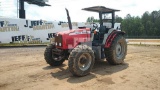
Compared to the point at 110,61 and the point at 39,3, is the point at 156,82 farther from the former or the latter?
the point at 39,3

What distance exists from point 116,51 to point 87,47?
230 centimetres

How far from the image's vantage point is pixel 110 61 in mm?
9266

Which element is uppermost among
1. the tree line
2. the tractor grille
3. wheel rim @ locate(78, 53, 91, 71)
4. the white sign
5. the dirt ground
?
the tree line

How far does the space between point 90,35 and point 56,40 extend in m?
1.41

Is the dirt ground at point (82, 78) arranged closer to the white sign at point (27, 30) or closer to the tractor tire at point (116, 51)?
the tractor tire at point (116, 51)

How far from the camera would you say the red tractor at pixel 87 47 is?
7.41 m

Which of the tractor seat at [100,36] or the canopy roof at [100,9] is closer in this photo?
the canopy roof at [100,9]

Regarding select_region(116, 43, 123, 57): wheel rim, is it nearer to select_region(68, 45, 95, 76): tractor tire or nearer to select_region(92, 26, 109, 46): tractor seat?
select_region(92, 26, 109, 46): tractor seat

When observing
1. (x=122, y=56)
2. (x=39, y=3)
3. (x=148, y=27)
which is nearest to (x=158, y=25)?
(x=148, y=27)

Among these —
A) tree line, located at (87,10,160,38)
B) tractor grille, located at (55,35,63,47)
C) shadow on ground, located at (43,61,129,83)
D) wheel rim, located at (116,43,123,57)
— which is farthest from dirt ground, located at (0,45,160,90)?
tree line, located at (87,10,160,38)

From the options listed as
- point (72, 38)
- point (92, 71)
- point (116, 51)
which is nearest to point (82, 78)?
point (92, 71)

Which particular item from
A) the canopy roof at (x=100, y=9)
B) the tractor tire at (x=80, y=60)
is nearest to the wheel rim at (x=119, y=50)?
the canopy roof at (x=100, y=9)

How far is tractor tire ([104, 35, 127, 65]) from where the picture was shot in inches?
355

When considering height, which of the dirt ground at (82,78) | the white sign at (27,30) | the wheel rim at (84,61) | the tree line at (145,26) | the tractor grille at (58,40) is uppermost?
the tree line at (145,26)
